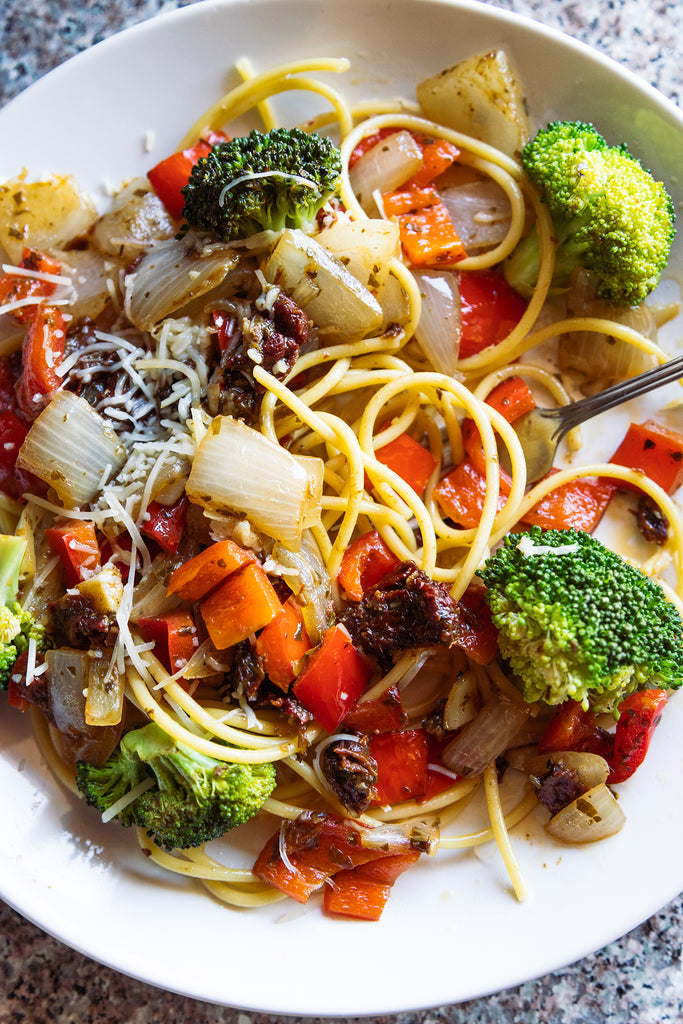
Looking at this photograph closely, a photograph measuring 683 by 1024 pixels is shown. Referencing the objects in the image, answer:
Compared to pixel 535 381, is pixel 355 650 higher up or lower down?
lower down

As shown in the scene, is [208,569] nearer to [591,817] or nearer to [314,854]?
[314,854]

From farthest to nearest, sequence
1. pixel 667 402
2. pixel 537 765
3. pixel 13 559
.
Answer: pixel 667 402 → pixel 537 765 → pixel 13 559

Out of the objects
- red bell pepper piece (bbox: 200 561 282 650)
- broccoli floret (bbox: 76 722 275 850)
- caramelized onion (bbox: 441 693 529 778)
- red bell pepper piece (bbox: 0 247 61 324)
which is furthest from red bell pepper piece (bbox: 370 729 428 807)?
red bell pepper piece (bbox: 0 247 61 324)

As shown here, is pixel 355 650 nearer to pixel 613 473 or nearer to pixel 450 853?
pixel 450 853

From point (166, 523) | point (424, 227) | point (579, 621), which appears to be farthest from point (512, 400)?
point (166, 523)

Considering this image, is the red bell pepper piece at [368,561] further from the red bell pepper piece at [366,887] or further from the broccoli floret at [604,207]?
the broccoli floret at [604,207]

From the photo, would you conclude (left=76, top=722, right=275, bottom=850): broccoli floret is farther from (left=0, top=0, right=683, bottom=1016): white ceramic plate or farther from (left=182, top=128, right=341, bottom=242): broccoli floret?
(left=182, top=128, right=341, bottom=242): broccoli floret

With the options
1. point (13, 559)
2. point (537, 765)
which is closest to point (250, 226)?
point (13, 559)
